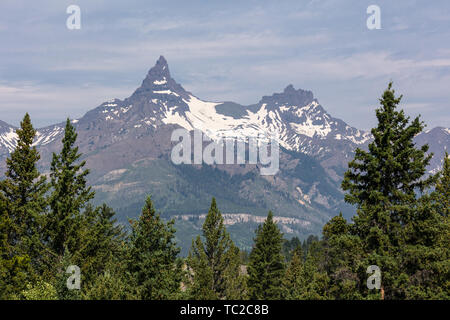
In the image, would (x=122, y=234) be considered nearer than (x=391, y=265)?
No

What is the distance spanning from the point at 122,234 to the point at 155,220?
56.0 meters

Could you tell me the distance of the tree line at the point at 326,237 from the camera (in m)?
28.7

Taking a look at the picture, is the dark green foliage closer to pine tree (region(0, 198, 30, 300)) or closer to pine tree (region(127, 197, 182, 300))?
pine tree (region(0, 198, 30, 300))

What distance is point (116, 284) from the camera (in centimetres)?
3128

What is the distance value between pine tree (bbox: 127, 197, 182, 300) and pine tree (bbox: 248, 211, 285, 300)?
31893 millimetres

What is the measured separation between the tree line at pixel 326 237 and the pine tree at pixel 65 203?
0.31ft

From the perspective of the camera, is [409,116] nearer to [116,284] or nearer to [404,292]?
[404,292]

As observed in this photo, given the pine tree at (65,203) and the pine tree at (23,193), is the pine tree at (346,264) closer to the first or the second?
the pine tree at (65,203)

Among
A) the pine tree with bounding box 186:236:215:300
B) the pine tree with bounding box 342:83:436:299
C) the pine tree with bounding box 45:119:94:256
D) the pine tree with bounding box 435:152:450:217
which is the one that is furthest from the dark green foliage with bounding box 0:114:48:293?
the pine tree with bounding box 435:152:450:217

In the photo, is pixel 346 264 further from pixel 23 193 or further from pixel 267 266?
pixel 267 266

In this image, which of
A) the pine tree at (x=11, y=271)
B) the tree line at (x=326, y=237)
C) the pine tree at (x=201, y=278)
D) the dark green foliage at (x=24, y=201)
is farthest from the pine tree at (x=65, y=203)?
the pine tree at (x=201, y=278)

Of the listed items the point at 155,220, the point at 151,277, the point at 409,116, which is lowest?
the point at 151,277

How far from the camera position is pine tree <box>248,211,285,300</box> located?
6931 centimetres
